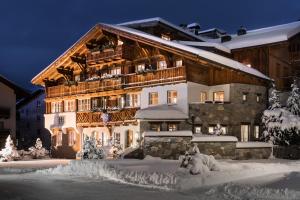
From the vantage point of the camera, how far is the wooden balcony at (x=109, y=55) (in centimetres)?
3991

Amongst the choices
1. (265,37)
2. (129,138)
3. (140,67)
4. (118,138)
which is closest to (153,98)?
(140,67)

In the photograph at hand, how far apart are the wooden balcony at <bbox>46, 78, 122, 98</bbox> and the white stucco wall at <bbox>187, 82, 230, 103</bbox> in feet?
23.5

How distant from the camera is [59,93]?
46344mm

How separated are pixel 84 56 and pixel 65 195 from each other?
28.6 meters

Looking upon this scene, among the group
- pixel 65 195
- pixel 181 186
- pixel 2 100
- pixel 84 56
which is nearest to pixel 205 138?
pixel 181 186

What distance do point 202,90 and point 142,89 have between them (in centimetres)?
489

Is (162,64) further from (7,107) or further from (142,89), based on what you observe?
(7,107)

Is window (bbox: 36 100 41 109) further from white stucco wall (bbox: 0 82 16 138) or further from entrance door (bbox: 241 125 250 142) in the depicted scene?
entrance door (bbox: 241 125 250 142)

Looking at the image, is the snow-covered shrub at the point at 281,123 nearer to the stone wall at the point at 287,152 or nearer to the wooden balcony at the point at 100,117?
the stone wall at the point at 287,152

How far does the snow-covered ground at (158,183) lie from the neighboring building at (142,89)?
10524 mm

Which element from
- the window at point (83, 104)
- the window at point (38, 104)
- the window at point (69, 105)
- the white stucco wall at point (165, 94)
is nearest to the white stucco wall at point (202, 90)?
the white stucco wall at point (165, 94)

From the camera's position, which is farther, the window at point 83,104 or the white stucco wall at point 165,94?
the window at point 83,104

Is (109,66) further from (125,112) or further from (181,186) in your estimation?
(181,186)

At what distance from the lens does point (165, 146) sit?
30844 millimetres
